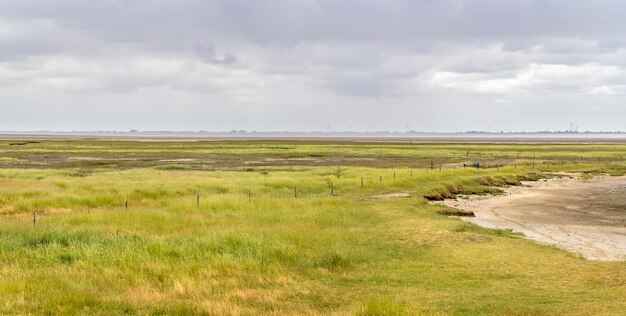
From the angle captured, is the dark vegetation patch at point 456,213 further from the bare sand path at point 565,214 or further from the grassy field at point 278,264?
A: the grassy field at point 278,264

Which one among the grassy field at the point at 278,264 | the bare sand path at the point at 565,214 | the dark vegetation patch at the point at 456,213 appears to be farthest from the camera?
the dark vegetation patch at the point at 456,213

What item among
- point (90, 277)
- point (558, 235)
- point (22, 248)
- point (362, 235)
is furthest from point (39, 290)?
point (558, 235)

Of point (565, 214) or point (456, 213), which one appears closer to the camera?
point (456, 213)

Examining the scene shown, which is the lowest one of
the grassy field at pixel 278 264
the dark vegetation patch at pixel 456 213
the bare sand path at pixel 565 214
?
the bare sand path at pixel 565 214

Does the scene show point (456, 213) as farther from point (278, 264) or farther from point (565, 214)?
point (278, 264)

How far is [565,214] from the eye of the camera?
4144cm

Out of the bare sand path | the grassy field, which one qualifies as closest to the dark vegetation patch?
the bare sand path

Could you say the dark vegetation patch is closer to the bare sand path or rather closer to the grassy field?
the bare sand path

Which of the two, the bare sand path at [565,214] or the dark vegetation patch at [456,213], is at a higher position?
the dark vegetation patch at [456,213]

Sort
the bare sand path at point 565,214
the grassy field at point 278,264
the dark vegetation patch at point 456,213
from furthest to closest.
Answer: the dark vegetation patch at point 456,213, the bare sand path at point 565,214, the grassy field at point 278,264

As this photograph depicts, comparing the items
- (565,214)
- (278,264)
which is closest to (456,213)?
(565,214)

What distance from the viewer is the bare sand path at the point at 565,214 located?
29234 mm

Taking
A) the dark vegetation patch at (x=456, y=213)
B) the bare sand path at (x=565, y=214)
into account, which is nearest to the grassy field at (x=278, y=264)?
the dark vegetation patch at (x=456, y=213)

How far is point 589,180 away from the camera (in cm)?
6831
